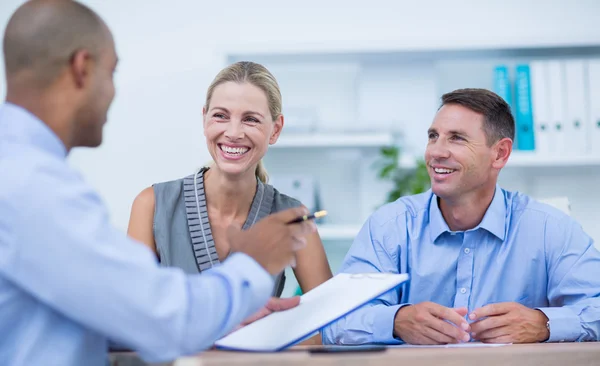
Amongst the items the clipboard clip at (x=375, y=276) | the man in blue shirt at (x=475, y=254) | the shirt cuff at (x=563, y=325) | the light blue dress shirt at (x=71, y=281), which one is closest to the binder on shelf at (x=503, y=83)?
the man in blue shirt at (x=475, y=254)

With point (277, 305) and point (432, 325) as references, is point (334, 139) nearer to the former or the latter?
point (432, 325)

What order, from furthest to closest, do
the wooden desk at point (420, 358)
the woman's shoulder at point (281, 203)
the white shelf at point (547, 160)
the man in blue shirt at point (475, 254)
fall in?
the white shelf at point (547, 160)
the woman's shoulder at point (281, 203)
the man in blue shirt at point (475, 254)
the wooden desk at point (420, 358)

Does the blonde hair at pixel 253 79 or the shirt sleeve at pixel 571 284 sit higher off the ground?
the blonde hair at pixel 253 79

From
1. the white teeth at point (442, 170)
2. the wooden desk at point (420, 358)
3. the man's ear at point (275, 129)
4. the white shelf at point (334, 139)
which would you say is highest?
the man's ear at point (275, 129)

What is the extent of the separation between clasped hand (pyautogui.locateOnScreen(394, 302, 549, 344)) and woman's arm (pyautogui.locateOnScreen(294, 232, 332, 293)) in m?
0.48

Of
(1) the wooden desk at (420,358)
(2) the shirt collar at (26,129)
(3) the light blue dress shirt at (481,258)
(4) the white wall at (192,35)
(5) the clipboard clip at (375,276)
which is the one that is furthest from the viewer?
(4) the white wall at (192,35)

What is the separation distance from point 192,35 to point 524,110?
1688 millimetres

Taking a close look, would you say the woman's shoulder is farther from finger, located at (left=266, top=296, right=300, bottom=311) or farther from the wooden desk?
the wooden desk

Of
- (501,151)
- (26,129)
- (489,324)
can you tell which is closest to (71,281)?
(26,129)

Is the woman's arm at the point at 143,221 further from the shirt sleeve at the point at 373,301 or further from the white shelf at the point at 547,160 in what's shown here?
the white shelf at the point at 547,160

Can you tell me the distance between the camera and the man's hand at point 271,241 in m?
1.05

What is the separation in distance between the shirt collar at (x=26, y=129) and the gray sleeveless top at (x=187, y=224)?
0.95 meters

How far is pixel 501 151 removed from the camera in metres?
1.99

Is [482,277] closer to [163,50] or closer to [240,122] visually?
[240,122]
